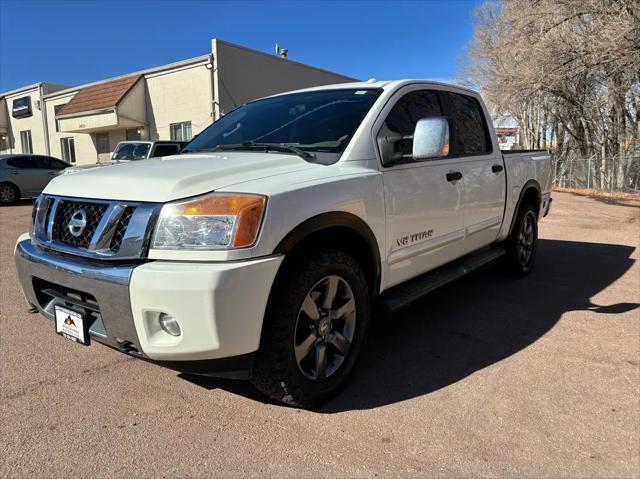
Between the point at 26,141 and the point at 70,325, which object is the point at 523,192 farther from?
Answer: the point at 26,141

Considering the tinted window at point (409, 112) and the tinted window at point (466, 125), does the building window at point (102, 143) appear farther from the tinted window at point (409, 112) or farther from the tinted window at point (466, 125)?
the tinted window at point (409, 112)

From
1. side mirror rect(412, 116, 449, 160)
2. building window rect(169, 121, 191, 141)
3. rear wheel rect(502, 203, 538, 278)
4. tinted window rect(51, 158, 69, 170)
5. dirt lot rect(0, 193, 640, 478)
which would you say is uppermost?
building window rect(169, 121, 191, 141)

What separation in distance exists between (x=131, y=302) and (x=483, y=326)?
9.84 feet

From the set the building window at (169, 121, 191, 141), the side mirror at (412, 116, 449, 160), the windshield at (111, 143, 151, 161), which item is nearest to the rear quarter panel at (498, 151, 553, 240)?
the side mirror at (412, 116, 449, 160)

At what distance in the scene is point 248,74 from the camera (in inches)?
771

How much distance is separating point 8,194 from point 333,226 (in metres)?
14.9

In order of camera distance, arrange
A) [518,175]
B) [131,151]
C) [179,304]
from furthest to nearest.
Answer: [131,151] → [518,175] → [179,304]

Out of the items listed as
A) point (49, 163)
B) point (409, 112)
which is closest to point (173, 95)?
point (49, 163)

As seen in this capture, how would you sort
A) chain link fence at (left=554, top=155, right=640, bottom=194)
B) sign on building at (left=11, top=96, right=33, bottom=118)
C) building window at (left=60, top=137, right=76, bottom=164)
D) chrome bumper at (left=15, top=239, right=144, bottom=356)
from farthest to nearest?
1. sign on building at (left=11, top=96, right=33, bottom=118)
2. building window at (left=60, top=137, right=76, bottom=164)
3. chain link fence at (left=554, top=155, right=640, bottom=194)
4. chrome bumper at (left=15, top=239, right=144, bottom=356)

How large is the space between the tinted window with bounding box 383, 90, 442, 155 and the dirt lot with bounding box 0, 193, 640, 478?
1.52 metres

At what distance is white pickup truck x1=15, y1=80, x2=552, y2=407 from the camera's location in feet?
7.48

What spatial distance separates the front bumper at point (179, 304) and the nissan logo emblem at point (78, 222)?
0.19 meters

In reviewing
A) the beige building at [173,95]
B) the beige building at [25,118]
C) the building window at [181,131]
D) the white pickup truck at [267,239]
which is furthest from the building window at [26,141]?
the white pickup truck at [267,239]

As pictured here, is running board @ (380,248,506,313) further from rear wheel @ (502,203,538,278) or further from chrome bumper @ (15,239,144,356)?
chrome bumper @ (15,239,144,356)
